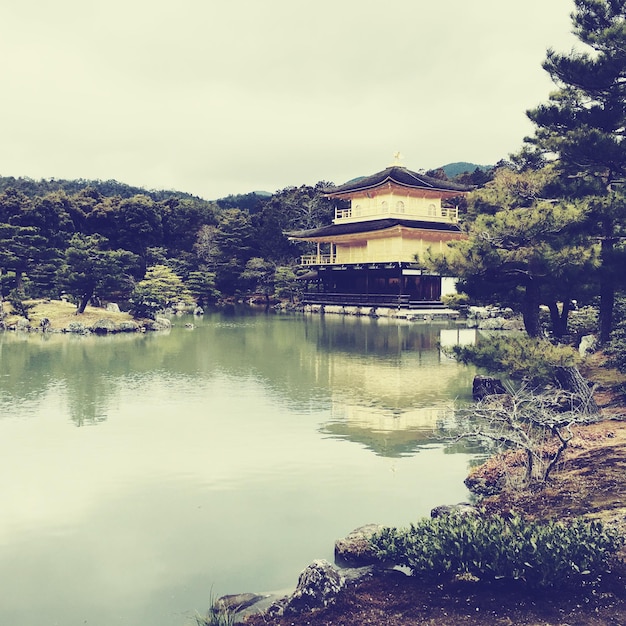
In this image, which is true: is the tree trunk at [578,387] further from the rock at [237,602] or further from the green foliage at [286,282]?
the green foliage at [286,282]

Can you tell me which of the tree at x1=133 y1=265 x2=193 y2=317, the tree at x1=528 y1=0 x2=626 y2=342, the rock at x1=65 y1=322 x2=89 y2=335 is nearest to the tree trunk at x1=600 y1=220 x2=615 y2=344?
the tree at x1=528 y1=0 x2=626 y2=342

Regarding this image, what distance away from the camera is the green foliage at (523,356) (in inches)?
412

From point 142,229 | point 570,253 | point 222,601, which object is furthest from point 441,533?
point 142,229

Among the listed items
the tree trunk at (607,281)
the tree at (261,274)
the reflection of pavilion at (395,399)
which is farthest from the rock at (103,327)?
the tree trunk at (607,281)

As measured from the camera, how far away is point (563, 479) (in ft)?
24.2

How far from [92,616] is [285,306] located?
126 ft

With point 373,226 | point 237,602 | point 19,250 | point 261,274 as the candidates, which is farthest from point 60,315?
point 237,602

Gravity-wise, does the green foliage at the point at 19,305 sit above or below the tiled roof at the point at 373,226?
below

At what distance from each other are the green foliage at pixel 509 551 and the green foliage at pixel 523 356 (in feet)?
17.6

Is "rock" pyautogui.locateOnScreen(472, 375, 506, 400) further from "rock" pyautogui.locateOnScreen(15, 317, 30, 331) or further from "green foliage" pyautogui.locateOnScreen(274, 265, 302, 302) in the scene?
"green foliage" pyautogui.locateOnScreen(274, 265, 302, 302)

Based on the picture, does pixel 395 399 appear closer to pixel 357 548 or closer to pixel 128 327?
pixel 357 548

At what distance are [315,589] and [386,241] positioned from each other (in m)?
34.4

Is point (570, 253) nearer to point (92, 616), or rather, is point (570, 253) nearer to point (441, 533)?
point (441, 533)

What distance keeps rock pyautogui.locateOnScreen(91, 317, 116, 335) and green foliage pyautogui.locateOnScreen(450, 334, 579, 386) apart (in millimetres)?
19287
